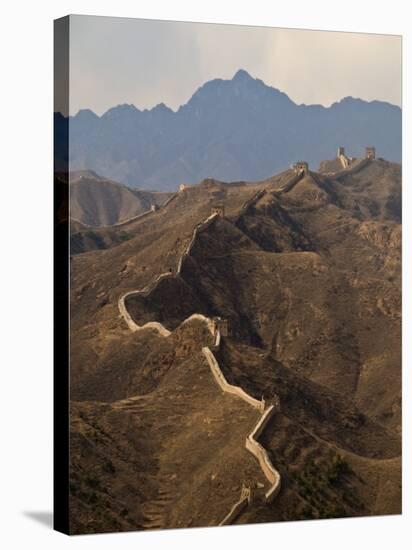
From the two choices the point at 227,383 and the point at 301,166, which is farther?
Answer: the point at 301,166

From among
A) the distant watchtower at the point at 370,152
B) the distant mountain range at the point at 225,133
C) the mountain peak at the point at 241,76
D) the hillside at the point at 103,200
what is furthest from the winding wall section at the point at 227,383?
the mountain peak at the point at 241,76

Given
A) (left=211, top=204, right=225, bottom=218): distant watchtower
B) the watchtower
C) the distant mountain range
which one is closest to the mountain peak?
the distant mountain range

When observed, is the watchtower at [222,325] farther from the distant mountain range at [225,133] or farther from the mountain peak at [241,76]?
the mountain peak at [241,76]

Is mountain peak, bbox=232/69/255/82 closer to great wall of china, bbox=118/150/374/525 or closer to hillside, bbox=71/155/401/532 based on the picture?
hillside, bbox=71/155/401/532

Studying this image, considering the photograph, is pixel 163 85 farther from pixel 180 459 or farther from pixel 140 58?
pixel 180 459

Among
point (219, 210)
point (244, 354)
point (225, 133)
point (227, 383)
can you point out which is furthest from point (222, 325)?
point (225, 133)

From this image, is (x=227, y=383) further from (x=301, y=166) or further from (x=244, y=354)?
(x=301, y=166)
